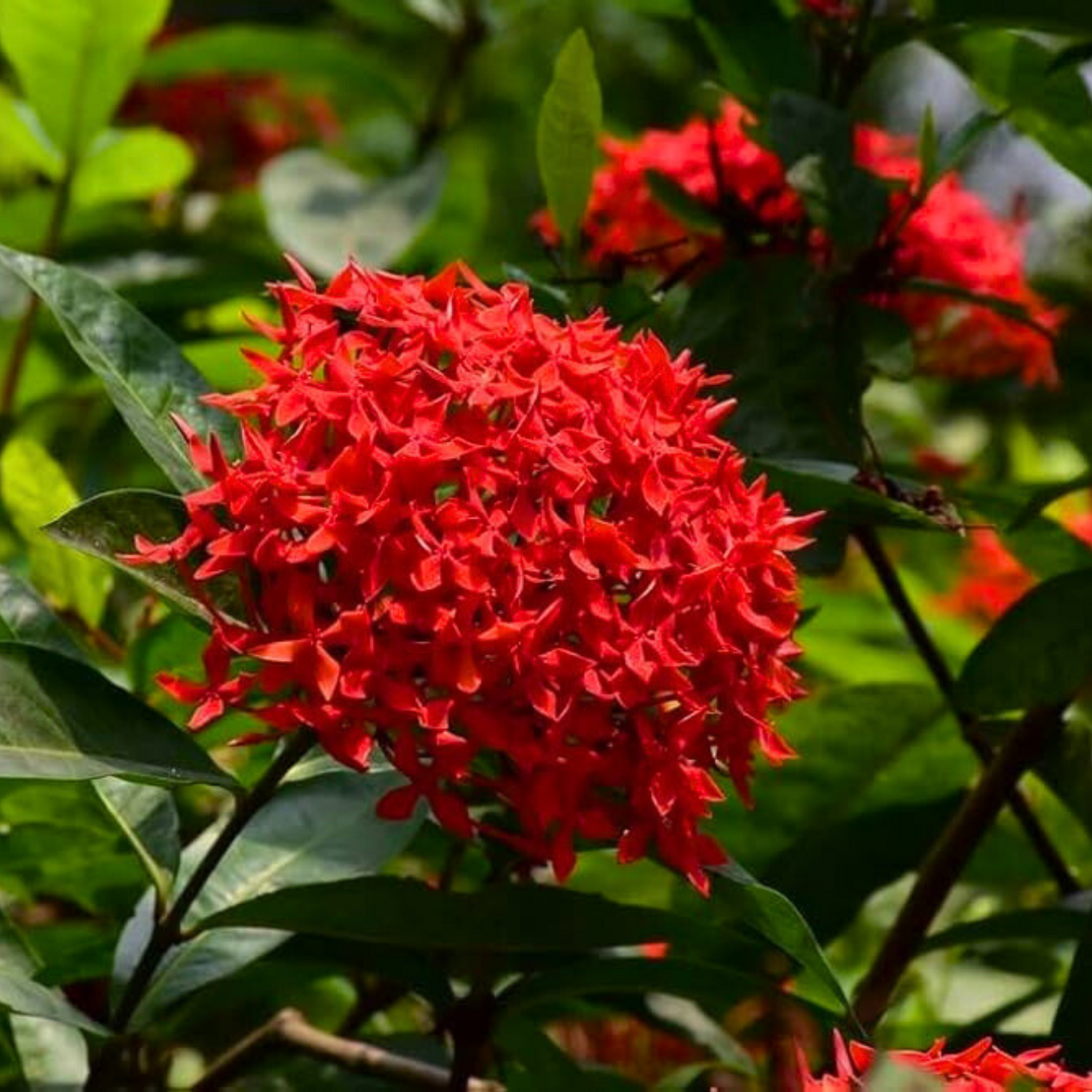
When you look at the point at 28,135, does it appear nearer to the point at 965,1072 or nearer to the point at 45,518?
the point at 45,518

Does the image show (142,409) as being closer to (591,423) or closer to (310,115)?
(591,423)

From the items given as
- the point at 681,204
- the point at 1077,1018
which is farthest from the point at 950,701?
the point at 681,204

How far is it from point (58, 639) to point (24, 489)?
34cm

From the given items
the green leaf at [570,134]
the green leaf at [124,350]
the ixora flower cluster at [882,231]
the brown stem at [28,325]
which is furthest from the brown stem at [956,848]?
the brown stem at [28,325]

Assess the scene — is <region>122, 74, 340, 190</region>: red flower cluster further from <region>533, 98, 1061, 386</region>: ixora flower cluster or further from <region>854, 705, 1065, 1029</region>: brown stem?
<region>854, 705, 1065, 1029</region>: brown stem

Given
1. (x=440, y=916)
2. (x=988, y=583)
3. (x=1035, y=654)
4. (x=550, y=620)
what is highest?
(x=550, y=620)

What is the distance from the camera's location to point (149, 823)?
4.25 feet

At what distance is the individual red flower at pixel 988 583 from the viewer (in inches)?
101

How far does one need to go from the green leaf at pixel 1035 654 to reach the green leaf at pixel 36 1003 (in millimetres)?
563

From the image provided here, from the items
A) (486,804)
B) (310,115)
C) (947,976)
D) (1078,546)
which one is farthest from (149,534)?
(310,115)

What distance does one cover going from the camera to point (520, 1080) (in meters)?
1.32

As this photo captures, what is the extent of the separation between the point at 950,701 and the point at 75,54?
988mm

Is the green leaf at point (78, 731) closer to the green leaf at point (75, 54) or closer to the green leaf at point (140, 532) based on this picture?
the green leaf at point (140, 532)

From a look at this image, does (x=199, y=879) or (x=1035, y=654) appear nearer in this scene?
(x=199, y=879)
